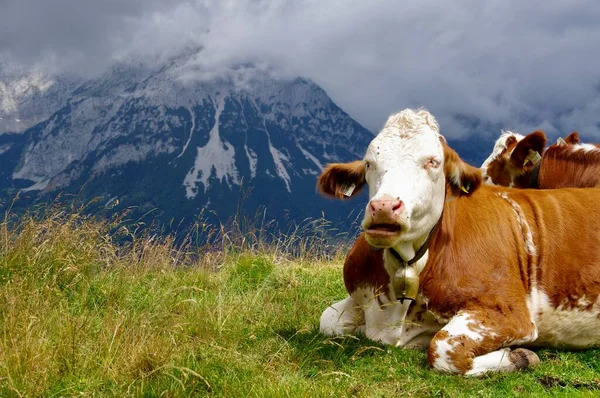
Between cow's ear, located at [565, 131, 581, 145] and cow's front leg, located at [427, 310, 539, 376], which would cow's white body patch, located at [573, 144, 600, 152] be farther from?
cow's front leg, located at [427, 310, 539, 376]

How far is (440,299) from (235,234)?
6.19 metres

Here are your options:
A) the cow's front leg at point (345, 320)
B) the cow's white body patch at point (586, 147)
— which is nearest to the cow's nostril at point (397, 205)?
the cow's front leg at point (345, 320)

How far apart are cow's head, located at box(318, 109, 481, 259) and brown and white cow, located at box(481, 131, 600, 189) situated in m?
4.08

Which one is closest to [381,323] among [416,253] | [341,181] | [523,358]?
[416,253]

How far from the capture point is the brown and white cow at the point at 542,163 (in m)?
9.86

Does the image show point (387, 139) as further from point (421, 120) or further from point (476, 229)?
point (476, 229)

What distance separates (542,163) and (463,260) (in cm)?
479

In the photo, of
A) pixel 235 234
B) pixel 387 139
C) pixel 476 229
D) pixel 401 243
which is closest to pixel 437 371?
pixel 401 243

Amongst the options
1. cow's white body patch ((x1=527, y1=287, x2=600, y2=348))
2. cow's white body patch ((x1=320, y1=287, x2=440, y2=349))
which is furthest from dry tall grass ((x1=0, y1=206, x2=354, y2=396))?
cow's white body patch ((x1=527, y1=287, x2=600, y2=348))

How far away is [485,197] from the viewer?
7254 mm

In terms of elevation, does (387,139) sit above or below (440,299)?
above

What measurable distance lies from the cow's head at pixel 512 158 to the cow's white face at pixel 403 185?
5.36 metres

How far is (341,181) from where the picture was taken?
22.9 feet

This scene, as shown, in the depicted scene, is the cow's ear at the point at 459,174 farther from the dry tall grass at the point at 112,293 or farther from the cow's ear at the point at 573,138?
the cow's ear at the point at 573,138
